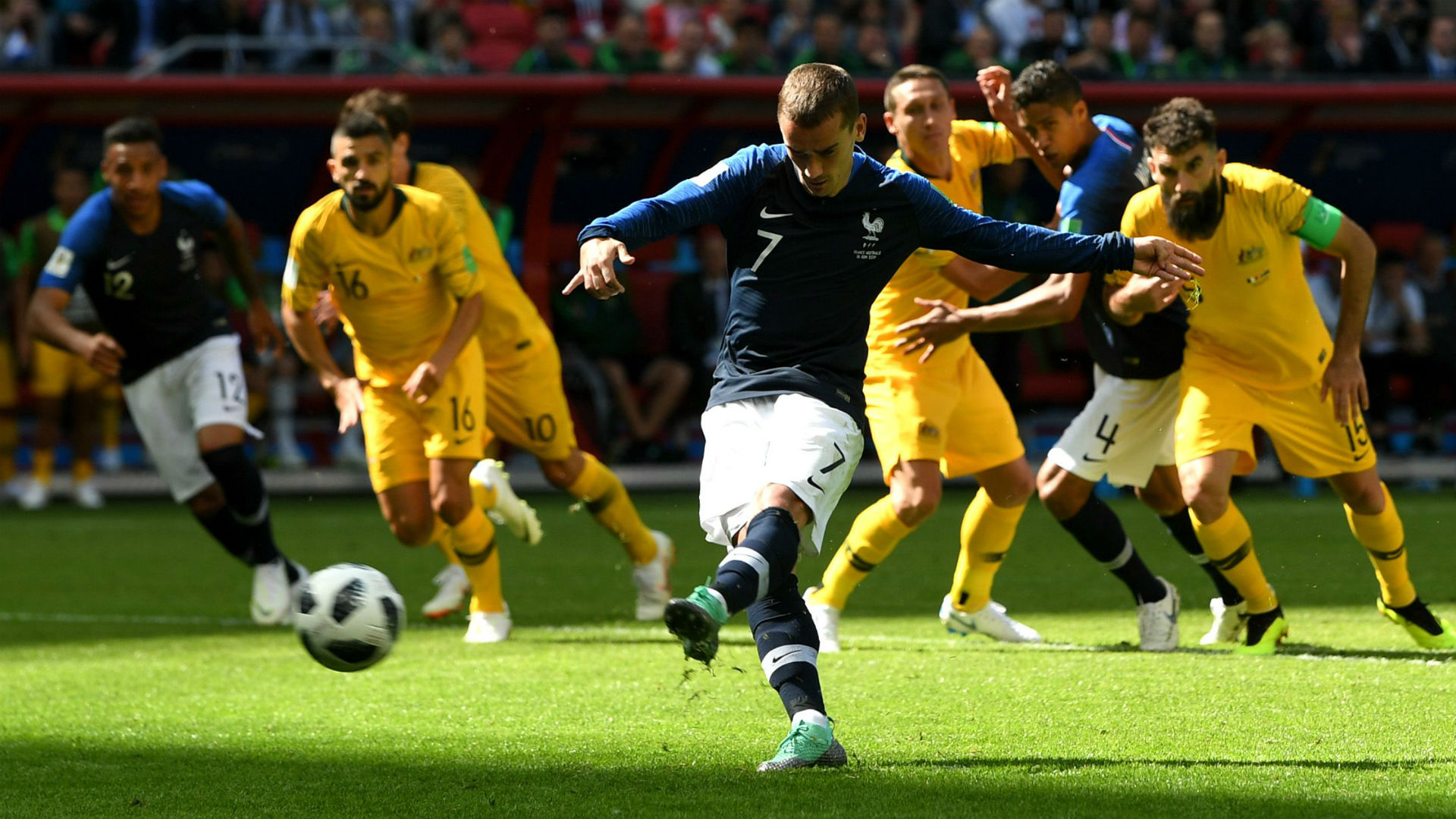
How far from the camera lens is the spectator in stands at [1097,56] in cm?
1465

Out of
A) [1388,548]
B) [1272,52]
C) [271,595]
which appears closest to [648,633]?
[271,595]

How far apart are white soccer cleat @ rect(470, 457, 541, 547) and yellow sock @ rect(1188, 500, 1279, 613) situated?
2.78m

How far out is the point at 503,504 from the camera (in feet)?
25.1

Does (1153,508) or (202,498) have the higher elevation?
(1153,508)

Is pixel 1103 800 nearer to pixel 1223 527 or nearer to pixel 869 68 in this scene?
pixel 1223 527

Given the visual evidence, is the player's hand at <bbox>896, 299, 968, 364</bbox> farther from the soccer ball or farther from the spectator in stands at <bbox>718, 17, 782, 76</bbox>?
the spectator in stands at <bbox>718, 17, 782, 76</bbox>

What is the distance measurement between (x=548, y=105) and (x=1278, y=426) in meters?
8.86

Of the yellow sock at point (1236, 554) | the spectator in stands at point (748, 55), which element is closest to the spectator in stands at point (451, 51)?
the spectator in stands at point (748, 55)

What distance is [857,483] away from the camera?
585 inches

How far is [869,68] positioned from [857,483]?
129 inches

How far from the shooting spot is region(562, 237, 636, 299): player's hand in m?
4.16

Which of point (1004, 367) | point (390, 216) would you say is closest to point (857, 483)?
point (1004, 367)

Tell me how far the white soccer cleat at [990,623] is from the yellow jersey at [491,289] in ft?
7.30

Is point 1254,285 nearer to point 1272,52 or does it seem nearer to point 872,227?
point 872,227
